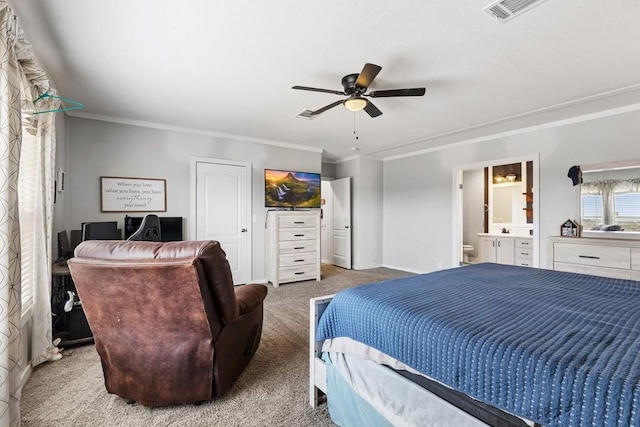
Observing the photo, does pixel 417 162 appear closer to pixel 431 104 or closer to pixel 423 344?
pixel 431 104

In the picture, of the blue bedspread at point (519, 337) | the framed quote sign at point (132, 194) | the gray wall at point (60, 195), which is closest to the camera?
the blue bedspread at point (519, 337)

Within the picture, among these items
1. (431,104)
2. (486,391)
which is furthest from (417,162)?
(486,391)

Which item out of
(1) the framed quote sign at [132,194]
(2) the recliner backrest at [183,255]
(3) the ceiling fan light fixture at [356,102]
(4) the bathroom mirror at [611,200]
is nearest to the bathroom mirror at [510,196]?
(4) the bathroom mirror at [611,200]

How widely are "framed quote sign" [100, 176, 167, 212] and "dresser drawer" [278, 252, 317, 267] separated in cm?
194

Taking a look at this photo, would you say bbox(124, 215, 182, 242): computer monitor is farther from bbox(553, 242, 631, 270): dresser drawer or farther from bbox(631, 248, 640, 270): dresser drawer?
bbox(631, 248, 640, 270): dresser drawer

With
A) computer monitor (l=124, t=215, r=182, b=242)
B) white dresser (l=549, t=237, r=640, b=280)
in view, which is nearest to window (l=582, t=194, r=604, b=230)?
white dresser (l=549, t=237, r=640, b=280)

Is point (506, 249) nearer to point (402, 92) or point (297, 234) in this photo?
point (297, 234)

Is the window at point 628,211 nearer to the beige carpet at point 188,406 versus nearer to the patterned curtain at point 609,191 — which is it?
the patterned curtain at point 609,191

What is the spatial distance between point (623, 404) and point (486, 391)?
0.34 meters

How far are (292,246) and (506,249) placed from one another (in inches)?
150

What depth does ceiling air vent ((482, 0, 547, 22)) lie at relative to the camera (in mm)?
1753

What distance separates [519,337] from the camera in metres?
1.07

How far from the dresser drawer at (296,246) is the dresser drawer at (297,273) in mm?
276

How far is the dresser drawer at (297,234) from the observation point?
4.83 metres
